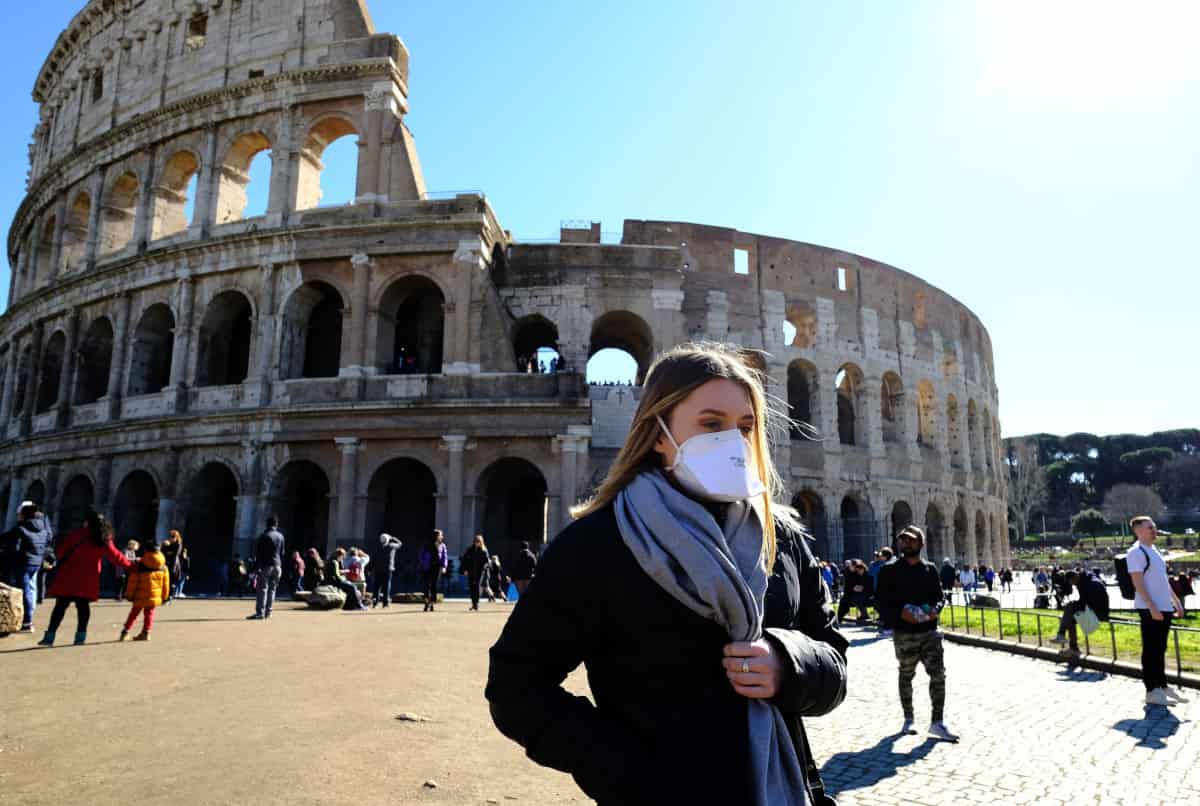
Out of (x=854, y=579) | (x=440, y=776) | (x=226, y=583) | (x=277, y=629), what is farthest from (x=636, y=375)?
(x=440, y=776)

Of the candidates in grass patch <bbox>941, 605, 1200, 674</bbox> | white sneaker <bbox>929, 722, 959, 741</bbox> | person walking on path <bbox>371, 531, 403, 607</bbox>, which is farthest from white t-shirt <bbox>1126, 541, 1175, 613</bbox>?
person walking on path <bbox>371, 531, 403, 607</bbox>

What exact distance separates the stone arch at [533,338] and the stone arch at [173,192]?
36.9 ft

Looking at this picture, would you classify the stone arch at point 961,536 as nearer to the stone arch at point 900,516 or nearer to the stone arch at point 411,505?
the stone arch at point 900,516

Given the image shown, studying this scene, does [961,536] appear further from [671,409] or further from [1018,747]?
[671,409]

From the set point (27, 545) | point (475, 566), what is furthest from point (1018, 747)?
point (27, 545)

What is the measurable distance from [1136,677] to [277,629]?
426 inches

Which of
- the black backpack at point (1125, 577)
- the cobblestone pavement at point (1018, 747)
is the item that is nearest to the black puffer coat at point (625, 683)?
the cobblestone pavement at point (1018, 747)

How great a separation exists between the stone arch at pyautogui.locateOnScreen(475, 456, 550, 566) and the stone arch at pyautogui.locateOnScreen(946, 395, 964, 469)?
60.7 feet

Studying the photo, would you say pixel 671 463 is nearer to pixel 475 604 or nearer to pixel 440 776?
pixel 440 776

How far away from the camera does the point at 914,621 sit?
5.74m

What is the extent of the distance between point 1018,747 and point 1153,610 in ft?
8.04

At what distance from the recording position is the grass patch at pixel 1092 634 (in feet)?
31.0

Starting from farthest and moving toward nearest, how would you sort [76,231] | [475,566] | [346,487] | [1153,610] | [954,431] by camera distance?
[954,431], [76,231], [346,487], [475,566], [1153,610]

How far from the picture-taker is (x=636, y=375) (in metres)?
25.0
